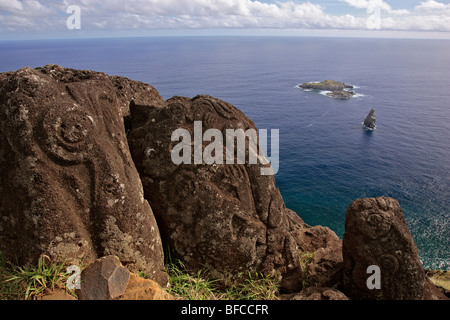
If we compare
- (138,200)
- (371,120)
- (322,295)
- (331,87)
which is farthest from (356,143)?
(138,200)

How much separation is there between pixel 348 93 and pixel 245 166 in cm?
10009

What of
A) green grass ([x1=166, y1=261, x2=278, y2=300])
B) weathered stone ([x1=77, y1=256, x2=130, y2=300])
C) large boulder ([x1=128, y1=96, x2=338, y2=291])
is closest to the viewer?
weathered stone ([x1=77, y1=256, x2=130, y2=300])

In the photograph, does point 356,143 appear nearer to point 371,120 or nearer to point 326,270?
point 371,120

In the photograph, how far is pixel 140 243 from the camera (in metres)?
6.38

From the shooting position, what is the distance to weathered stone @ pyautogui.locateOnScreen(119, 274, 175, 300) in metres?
5.37

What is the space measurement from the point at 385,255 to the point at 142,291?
5227 millimetres

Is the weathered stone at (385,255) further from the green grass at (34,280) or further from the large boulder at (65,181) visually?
the green grass at (34,280)

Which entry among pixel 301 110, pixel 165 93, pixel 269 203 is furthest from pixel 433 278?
pixel 165 93

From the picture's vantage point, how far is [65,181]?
5816 mm

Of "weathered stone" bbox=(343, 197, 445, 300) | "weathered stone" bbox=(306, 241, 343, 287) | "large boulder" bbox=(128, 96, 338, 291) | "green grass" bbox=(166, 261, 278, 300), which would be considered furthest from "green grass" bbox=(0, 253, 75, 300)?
"weathered stone" bbox=(343, 197, 445, 300)

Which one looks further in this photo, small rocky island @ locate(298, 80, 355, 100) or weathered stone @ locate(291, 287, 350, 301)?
small rocky island @ locate(298, 80, 355, 100)

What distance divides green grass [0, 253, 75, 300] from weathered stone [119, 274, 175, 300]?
945 mm

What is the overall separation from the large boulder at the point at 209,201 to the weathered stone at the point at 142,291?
1657 millimetres

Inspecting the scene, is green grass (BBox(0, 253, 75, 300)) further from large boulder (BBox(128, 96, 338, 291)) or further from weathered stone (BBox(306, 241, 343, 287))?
weathered stone (BBox(306, 241, 343, 287))
